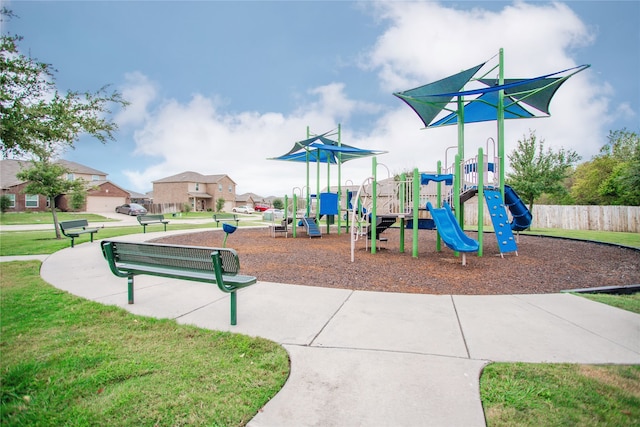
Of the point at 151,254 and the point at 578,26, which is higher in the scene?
the point at 578,26

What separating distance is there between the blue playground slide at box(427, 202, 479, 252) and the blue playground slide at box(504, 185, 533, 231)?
12.5 ft

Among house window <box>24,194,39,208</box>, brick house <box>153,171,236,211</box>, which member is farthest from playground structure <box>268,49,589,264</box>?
brick house <box>153,171,236,211</box>

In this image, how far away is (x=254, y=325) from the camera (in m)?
3.61

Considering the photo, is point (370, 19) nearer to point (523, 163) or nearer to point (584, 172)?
point (523, 163)

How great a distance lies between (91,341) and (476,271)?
671 centimetres

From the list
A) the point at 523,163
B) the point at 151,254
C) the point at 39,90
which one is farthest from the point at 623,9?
the point at 523,163

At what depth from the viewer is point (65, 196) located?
4512 centimetres

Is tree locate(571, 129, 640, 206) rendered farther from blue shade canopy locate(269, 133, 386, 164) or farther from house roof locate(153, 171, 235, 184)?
house roof locate(153, 171, 235, 184)

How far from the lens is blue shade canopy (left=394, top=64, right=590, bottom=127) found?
8.91m

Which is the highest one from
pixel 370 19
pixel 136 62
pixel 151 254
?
pixel 370 19

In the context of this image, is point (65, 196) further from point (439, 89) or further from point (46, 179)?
point (439, 89)

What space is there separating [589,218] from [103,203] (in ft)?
191

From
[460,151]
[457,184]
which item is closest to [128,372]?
[457,184]

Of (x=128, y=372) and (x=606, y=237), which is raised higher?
(x=128, y=372)
